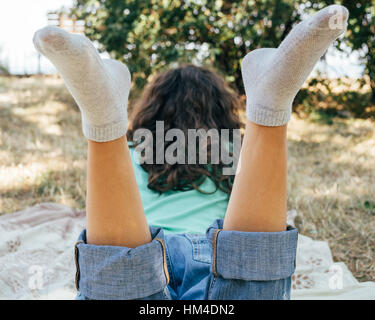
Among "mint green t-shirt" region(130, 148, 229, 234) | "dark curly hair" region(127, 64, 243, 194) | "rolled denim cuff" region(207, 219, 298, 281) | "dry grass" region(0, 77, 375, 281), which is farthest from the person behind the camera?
"dry grass" region(0, 77, 375, 281)

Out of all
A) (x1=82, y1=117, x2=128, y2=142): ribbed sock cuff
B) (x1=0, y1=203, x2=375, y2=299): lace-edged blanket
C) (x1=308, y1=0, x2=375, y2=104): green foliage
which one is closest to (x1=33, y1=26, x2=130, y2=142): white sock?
(x1=82, y1=117, x2=128, y2=142): ribbed sock cuff

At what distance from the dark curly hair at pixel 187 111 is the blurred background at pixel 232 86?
1.93 ft

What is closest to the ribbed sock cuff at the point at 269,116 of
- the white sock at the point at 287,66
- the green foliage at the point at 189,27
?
the white sock at the point at 287,66

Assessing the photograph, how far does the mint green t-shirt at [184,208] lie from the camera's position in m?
1.01

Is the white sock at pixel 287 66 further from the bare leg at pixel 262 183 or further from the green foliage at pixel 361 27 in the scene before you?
the green foliage at pixel 361 27

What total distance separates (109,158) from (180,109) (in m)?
0.58

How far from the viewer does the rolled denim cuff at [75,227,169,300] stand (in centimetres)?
69

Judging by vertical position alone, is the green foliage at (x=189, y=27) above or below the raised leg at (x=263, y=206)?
above

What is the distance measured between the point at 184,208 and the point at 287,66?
1.63 feet

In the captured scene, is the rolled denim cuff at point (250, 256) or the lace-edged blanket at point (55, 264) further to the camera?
the lace-edged blanket at point (55, 264)

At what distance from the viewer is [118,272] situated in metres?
0.69

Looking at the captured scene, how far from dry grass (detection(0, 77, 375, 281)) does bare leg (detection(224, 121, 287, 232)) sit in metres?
0.65

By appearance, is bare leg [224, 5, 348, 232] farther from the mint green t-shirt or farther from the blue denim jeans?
the mint green t-shirt
